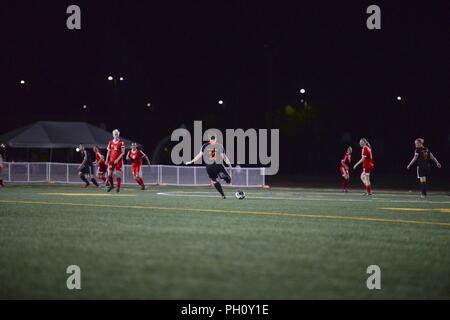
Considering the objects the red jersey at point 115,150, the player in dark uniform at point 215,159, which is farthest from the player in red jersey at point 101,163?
the player in dark uniform at point 215,159

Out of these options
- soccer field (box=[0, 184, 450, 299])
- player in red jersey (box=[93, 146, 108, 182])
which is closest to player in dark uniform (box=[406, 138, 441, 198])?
soccer field (box=[0, 184, 450, 299])

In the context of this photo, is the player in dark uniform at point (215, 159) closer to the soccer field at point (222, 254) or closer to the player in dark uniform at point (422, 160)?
the soccer field at point (222, 254)

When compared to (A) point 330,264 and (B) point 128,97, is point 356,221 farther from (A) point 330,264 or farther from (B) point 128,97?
(B) point 128,97

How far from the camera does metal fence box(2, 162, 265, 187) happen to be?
4538cm

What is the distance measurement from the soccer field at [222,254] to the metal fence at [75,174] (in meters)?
26.8

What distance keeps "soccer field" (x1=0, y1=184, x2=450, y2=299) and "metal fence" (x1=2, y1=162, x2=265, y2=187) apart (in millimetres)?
26763

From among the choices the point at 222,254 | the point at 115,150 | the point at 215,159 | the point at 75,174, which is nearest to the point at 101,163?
the point at 75,174

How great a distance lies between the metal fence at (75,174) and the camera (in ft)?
149

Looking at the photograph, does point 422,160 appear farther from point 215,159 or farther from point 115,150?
point 115,150

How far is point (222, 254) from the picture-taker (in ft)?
34.0

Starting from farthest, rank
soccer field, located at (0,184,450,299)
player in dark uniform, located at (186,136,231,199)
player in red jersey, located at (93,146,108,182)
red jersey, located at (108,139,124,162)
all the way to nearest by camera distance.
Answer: player in red jersey, located at (93,146,108,182)
red jersey, located at (108,139,124,162)
player in dark uniform, located at (186,136,231,199)
soccer field, located at (0,184,450,299)

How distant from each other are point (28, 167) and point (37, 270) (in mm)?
38228

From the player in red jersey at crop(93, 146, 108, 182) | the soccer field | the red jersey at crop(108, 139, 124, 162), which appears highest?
the red jersey at crop(108, 139, 124, 162)

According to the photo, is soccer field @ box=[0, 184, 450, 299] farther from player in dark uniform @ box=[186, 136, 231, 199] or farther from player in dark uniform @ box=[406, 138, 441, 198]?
player in dark uniform @ box=[406, 138, 441, 198]
